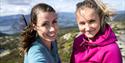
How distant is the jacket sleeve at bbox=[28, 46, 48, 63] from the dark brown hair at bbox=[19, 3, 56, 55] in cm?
20

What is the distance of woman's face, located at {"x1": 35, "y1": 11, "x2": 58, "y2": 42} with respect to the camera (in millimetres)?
4191

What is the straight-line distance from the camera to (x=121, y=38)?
977 cm

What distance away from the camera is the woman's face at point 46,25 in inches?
165

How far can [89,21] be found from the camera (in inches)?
171

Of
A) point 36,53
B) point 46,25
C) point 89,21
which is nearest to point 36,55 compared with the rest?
point 36,53

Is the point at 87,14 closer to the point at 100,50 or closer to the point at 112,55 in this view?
the point at 100,50

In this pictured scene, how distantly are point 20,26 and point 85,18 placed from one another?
799mm

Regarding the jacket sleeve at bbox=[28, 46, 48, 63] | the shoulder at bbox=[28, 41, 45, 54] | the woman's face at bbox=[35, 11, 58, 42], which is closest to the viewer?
the jacket sleeve at bbox=[28, 46, 48, 63]

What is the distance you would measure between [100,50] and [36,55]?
830 millimetres

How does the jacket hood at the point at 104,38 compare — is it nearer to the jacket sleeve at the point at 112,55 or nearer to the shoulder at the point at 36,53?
the jacket sleeve at the point at 112,55

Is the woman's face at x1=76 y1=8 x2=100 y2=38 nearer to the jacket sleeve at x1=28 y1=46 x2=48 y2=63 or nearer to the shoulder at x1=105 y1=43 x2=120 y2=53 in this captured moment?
the shoulder at x1=105 y1=43 x2=120 y2=53

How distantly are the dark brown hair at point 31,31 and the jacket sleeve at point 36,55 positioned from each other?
0.20 meters

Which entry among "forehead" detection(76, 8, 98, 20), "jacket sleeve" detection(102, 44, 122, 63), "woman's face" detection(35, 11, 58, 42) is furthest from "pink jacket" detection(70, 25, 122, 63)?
"woman's face" detection(35, 11, 58, 42)

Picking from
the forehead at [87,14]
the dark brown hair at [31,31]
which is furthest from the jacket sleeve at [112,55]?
the dark brown hair at [31,31]
